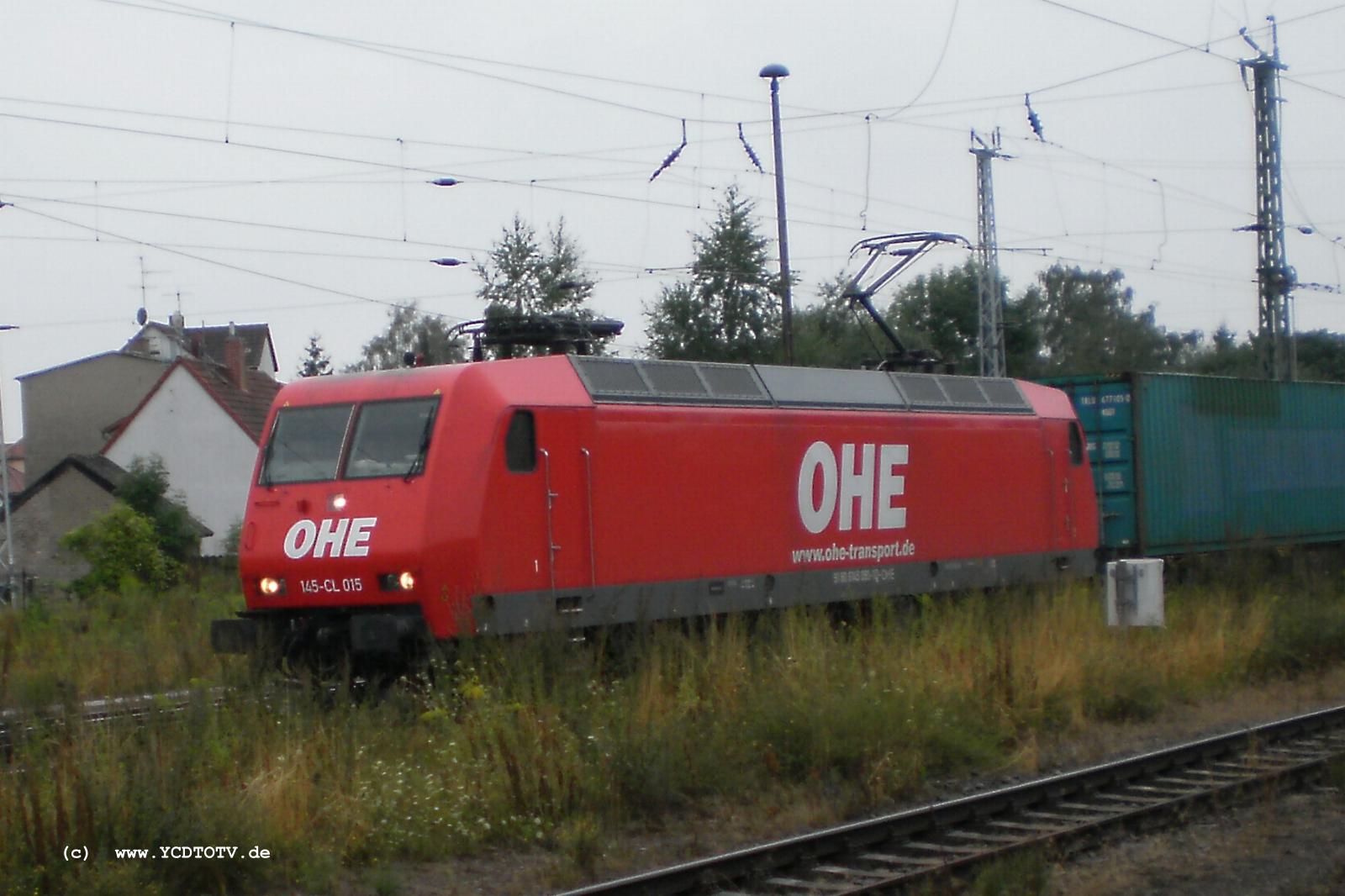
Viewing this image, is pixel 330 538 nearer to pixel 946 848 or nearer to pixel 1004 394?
pixel 946 848

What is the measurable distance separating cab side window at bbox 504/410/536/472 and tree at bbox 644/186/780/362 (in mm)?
26337

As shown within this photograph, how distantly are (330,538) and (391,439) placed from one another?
95cm

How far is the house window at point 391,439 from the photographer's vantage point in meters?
11.7

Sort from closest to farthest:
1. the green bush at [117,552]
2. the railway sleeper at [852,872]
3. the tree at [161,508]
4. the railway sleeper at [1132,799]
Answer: the railway sleeper at [852,872] < the railway sleeper at [1132,799] < the green bush at [117,552] < the tree at [161,508]

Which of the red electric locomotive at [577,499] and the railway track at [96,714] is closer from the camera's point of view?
the railway track at [96,714]

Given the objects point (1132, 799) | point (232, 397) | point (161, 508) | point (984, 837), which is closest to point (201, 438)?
point (232, 397)

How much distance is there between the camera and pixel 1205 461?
21234 millimetres

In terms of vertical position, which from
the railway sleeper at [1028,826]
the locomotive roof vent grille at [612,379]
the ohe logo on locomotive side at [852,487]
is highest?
the locomotive roof vent grille at [612,379]

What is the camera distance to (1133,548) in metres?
20.0

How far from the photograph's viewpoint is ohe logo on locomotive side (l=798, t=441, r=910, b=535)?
47.3 ft

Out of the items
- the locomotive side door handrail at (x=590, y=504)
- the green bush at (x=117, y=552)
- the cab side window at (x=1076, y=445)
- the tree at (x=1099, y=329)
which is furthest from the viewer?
the tree at (x=1099, y=329)

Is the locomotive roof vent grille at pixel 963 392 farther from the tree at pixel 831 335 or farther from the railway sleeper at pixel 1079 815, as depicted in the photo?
the tree at pixel 831 335

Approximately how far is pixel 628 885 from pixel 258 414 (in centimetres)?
4373

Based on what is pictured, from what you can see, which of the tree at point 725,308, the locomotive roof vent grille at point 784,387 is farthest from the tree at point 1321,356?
the locomotive roof vent grille at point 784,387
